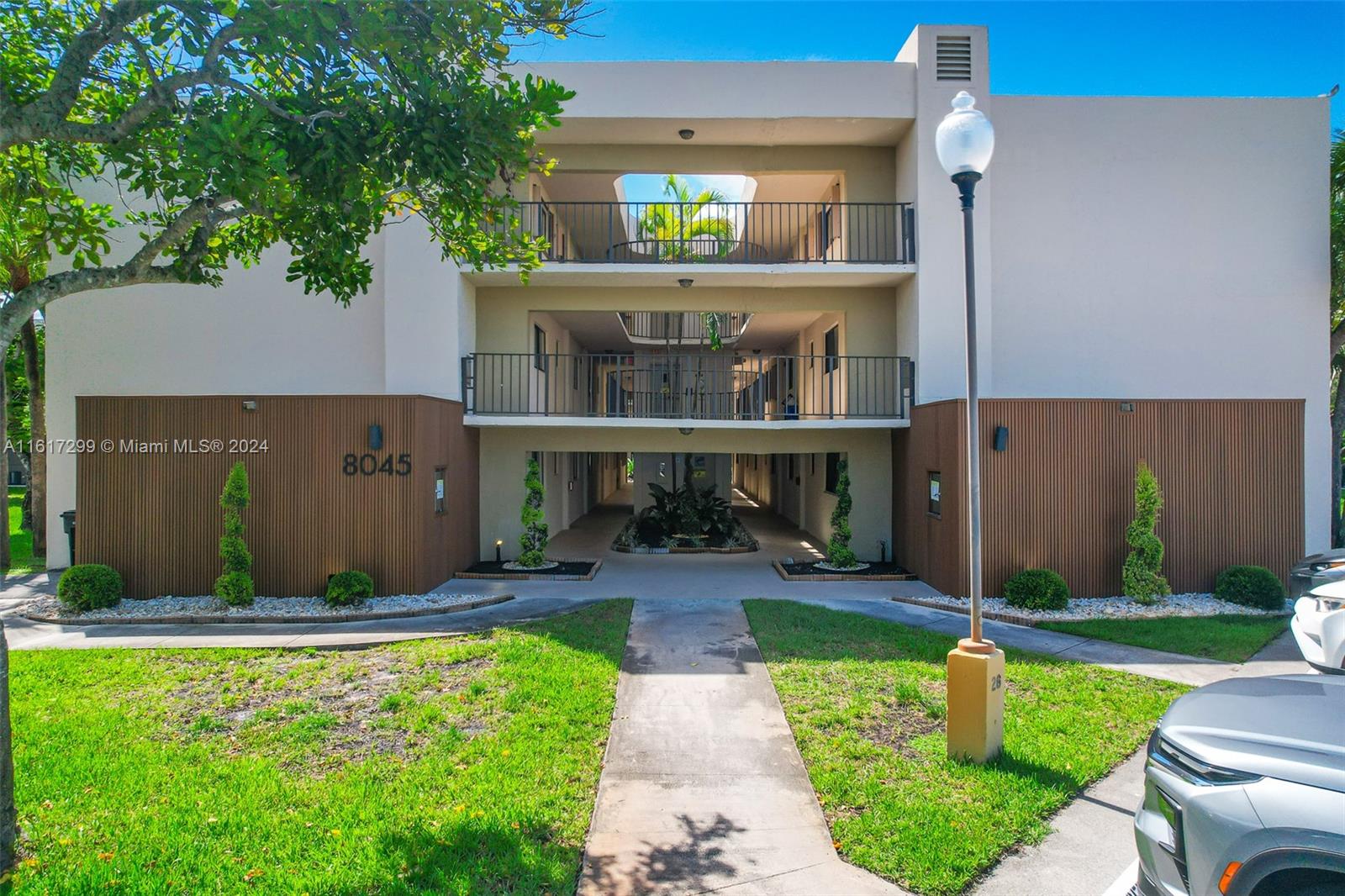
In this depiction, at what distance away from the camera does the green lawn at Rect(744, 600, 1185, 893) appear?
13.1 ft

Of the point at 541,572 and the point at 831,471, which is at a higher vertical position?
the point at 831,471

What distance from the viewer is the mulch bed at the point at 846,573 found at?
11.9m

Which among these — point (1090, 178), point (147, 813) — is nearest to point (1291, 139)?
point (1090, 178)

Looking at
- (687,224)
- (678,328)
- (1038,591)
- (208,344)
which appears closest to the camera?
(1038,591)

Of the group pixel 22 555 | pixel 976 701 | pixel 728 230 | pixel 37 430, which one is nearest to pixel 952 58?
pixel 728 230

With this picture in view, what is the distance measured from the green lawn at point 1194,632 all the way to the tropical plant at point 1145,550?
60 centimetres

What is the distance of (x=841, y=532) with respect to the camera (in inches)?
500

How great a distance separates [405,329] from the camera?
12305 mm

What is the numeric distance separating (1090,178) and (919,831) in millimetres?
12143

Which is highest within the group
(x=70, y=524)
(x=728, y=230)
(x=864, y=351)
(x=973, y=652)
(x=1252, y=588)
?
(x=728, y=230)

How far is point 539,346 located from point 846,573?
7669 mm

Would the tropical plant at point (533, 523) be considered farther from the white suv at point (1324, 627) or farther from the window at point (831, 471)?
the white suv at point (1324, 627)

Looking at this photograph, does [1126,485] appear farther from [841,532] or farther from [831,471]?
[831,471]

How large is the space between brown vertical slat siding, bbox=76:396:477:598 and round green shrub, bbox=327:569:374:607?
1.42ft
